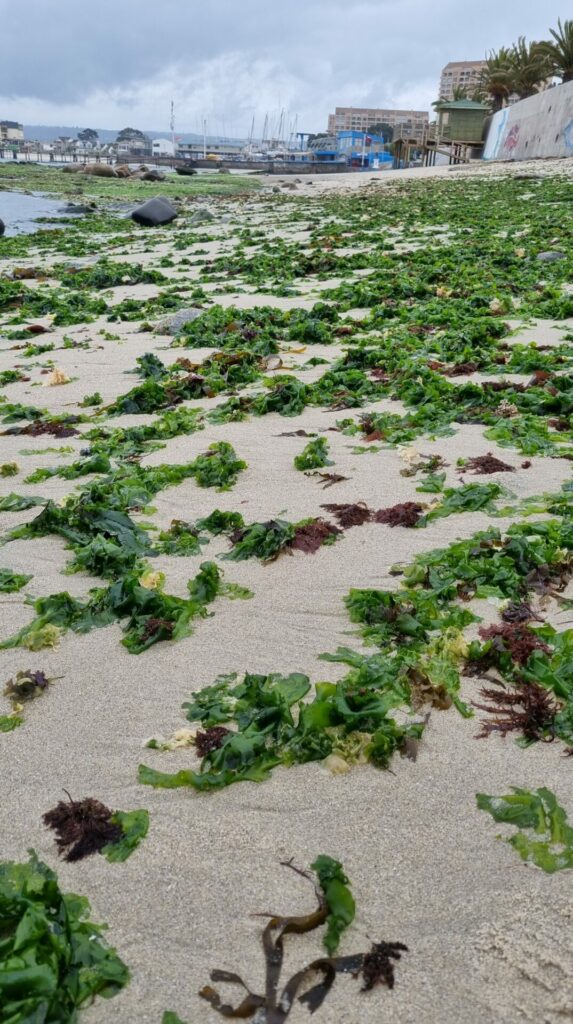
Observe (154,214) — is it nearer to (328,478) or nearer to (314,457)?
(314,457)

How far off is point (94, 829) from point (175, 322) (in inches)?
301

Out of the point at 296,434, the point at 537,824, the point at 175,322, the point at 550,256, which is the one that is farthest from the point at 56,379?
the point at 550,256

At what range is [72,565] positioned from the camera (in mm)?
3980

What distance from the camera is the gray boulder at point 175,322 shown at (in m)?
9.08

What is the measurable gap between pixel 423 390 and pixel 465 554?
2703 millimetres

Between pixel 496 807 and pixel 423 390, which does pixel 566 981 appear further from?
pixel 423 390

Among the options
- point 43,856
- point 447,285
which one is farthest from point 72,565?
point 447,285

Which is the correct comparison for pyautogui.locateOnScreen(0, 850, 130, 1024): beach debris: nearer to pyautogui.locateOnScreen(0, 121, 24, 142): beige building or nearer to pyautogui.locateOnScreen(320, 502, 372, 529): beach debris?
pyautogui.locateOnScreen(320, 502, 372, 529): beach debris

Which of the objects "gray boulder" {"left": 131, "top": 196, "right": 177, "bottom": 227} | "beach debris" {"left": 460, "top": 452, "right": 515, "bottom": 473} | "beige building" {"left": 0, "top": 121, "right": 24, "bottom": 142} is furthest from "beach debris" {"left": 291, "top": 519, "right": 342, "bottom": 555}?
"beige building" {"left": 0, "top": 121, "right": 24, "bottom": 142}

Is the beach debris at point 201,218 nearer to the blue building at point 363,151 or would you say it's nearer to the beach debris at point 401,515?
the beach debris at point 401,515

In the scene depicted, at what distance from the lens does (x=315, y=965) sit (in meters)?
1.86

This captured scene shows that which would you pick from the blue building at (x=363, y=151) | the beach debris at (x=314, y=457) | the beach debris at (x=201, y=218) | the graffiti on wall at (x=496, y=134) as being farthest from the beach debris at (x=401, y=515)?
the blue building at (x=363, y=151)

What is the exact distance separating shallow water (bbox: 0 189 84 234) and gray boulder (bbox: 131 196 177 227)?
3050 mm

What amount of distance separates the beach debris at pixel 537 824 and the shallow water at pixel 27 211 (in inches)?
855
